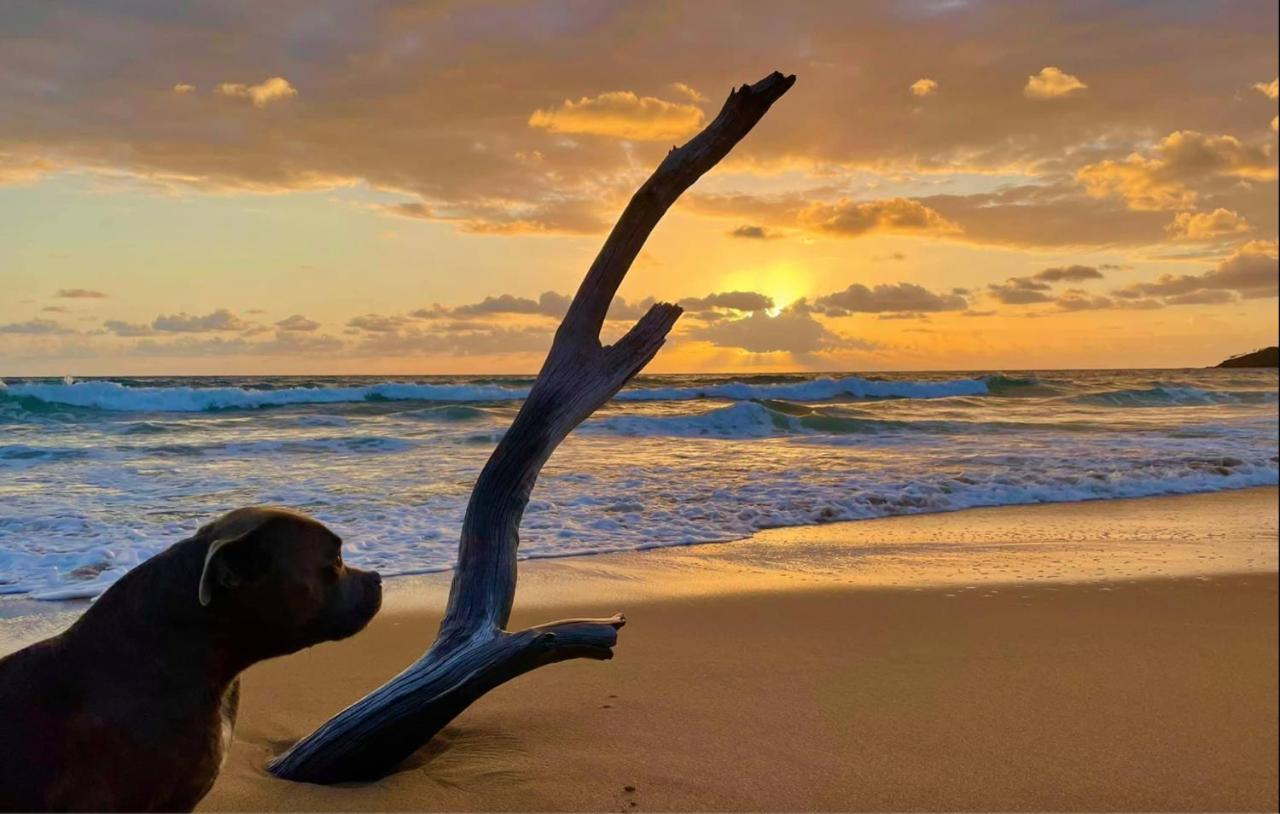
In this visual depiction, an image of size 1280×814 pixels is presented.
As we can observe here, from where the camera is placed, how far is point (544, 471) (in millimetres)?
13664

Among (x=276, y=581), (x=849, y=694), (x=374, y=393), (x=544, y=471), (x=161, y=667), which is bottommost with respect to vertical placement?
(x=849, y=694)

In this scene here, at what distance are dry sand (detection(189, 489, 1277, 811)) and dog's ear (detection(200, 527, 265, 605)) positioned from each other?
4.36 feet

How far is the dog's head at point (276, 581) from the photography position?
2875 millimetres

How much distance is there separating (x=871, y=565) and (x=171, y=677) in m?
6.52

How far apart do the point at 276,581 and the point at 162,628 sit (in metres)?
0.33

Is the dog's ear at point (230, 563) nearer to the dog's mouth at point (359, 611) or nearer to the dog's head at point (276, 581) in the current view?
the dog's head at point (276, 581)

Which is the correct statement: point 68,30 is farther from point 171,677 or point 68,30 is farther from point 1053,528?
point 1053,528

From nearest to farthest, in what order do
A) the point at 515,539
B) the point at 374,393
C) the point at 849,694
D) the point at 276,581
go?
the point at 276,581 < the point at 515,539 < the point at 849,694 < the point at 374,393

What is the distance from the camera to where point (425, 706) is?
3973 millimetres

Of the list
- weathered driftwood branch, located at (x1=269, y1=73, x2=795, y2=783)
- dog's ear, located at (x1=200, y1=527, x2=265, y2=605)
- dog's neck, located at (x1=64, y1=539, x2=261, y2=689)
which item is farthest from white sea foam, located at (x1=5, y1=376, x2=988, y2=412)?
dog's ear, located at (x1=200, y1=527, x2=265, y2=605)

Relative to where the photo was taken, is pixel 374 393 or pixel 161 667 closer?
pixel 161 667

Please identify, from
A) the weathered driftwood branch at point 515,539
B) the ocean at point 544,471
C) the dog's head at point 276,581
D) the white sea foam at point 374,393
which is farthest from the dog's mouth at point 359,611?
the white sea foam at point 374,393

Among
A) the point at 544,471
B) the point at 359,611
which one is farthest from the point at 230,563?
the point at 544,471

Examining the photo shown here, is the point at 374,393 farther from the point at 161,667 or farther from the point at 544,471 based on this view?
the point at 161,667
